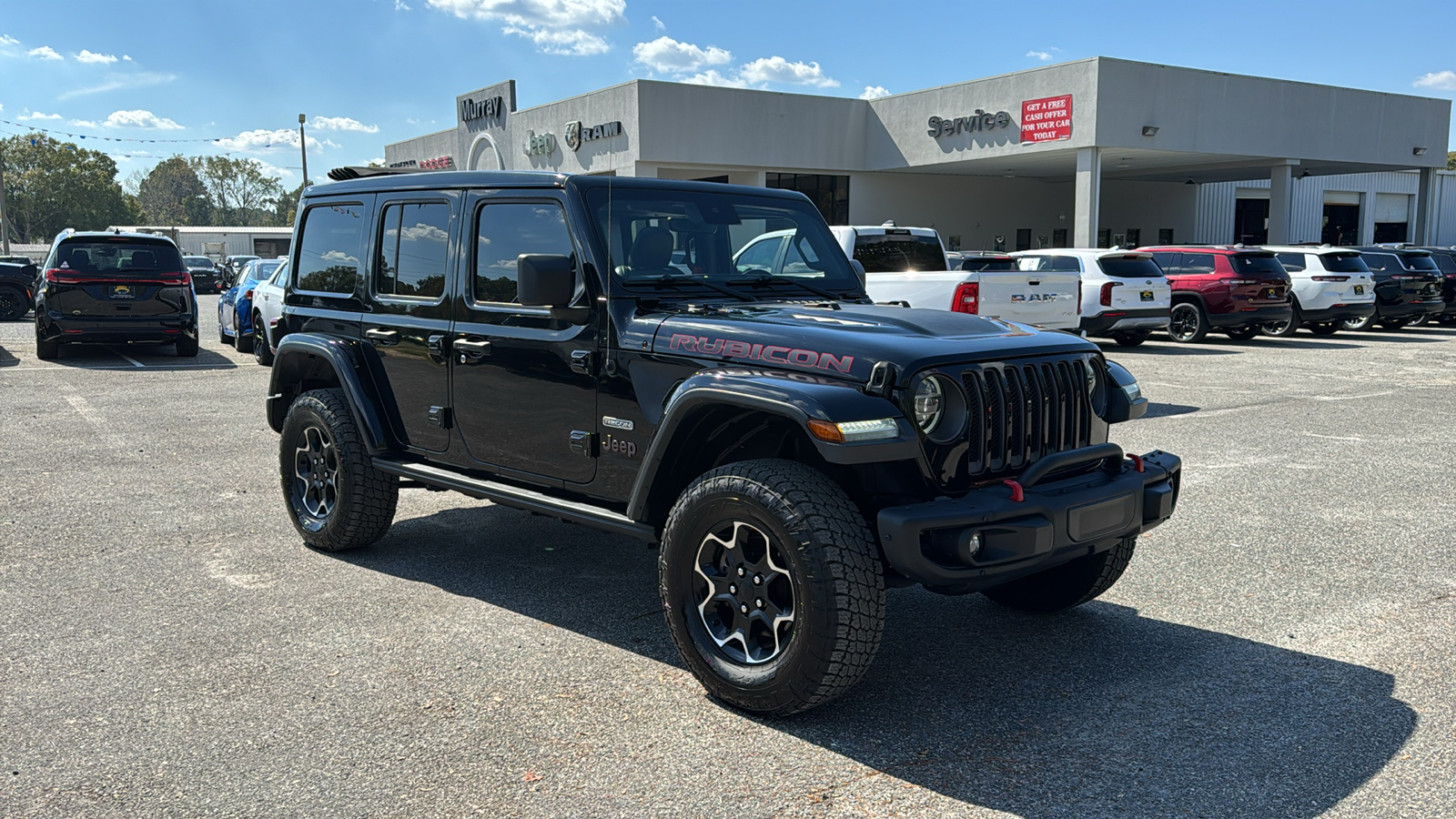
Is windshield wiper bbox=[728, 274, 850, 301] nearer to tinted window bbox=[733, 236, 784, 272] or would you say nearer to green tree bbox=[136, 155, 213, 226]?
tinted window bbox=[733, 236, 784, 272]

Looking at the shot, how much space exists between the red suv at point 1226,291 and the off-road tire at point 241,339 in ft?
49.3

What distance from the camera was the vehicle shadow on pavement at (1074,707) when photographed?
3.42m

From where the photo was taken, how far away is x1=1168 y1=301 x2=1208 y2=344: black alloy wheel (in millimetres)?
19625

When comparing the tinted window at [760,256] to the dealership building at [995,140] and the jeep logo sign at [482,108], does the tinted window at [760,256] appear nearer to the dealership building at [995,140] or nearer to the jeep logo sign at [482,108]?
the dealership building at [995,140]

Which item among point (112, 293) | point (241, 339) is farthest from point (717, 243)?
point (241, 339)

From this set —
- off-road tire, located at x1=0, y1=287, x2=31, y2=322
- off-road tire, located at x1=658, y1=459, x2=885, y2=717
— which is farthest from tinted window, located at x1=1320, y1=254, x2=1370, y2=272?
off-road tire, located at x1=0, y1=287, x2=31, y2=322

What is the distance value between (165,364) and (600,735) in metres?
14.1

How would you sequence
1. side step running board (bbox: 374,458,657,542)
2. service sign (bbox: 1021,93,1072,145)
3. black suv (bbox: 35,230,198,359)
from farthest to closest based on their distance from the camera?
service sign (bbox: 1021,93,1072,145) → black suv (bbox: 35,230,198,359) → side step running board (bbox: 374,458,657,542)

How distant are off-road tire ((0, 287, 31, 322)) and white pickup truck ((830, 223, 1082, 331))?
69.9 ft

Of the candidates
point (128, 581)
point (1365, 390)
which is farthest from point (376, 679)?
point (1365, 390)

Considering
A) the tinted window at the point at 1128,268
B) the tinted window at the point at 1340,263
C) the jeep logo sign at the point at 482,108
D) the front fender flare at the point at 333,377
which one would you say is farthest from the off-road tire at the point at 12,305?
the tinted window at the point at 1340,263

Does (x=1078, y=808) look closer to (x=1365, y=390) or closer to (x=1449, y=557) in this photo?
(x=1449, y=557)

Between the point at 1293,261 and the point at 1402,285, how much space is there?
2391mm

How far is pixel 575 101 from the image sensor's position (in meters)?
34.0
